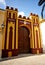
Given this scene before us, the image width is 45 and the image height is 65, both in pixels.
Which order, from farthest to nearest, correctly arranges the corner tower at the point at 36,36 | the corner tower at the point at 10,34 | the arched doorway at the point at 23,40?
the corner tower at the point at 36,36 → the arched doorway at the point at 23,40 → the corner tower at the point at 10,34

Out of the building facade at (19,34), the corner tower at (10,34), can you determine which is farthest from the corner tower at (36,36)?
the corner tower at (10,34)

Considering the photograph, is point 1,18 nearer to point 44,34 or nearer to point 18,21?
point 18,21

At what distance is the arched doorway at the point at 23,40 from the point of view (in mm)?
11680

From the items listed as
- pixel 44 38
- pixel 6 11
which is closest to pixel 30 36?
pixel 44 38

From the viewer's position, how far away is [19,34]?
11.7 meters

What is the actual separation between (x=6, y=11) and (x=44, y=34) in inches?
184

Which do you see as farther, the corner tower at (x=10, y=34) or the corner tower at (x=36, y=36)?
the corner tower at (x=36, y=36)

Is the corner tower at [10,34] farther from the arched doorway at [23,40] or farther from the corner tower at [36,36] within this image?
the corner tower at [36,36]

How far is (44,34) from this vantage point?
41.6 ft

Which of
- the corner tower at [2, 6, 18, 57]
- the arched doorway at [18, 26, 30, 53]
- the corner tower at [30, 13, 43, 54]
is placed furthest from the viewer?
the corner tower at [30, 13, 43, 54]

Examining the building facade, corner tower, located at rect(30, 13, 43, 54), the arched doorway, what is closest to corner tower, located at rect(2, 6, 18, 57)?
the building facade

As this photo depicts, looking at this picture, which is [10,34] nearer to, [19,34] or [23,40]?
[19,34]

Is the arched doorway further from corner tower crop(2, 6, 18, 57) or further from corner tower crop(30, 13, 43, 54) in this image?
corner tower crop(2, 6, 18, 57)

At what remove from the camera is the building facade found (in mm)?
10297
